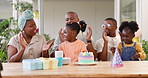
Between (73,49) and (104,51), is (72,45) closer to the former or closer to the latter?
(73,49)

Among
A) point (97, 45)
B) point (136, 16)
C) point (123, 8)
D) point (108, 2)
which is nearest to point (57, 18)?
point (108, 2)

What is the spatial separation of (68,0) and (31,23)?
4.43m

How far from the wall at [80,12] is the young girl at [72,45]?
15.4ft

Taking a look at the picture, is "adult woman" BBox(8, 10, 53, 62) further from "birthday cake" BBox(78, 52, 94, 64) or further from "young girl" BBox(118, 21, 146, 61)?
"young girl" BBox(118, 21, 146, 61)

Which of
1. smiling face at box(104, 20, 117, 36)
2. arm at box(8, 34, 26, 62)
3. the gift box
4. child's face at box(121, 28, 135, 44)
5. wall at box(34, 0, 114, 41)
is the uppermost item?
wall at box(34, 0, 114, 41)

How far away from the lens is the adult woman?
2.21m

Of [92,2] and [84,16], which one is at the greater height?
[92,2]

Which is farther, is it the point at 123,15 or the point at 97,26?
the point at 97,26

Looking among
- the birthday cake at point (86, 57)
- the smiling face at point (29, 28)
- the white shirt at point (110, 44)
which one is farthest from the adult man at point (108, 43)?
→ the smiling face at point (29, 28)

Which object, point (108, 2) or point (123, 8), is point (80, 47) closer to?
point (123, 8)

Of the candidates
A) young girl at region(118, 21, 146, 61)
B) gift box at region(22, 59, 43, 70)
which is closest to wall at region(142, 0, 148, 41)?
young girl at region(118, 21, 146, 61)

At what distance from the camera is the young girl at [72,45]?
2.09 meters

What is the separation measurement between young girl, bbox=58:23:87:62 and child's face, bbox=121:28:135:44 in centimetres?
41

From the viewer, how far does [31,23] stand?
2309 millimetres
